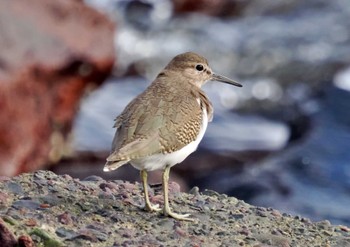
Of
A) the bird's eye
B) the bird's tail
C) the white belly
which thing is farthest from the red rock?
the bird's tail

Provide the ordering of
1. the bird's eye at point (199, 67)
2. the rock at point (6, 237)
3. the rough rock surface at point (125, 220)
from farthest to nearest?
the bird's eye at point (199, 67) → the rough rock surface at point (125, 220) → the rock at point (6, 237)

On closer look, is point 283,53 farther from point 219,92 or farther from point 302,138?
point 302,138

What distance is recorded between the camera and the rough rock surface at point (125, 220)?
5648mm

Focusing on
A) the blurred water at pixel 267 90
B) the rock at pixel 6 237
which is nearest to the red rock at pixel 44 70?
the blurred water at pixel 267 90

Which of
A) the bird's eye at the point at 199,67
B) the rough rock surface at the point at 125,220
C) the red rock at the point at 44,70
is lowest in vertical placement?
the rough rock surface at the point at 125,220

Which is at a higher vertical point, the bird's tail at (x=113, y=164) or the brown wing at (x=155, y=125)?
the brown wing at (x=155, y=125)

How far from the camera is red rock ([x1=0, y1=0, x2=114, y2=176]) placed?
11523 mm

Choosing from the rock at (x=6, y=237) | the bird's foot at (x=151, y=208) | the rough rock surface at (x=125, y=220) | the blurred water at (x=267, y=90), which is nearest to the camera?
the rock at (x=6, y=237)

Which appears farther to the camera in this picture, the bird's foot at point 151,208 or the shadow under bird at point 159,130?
the bird's foot at point 151,208

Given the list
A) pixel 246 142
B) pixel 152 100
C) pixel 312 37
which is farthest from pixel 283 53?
pixel 152 100

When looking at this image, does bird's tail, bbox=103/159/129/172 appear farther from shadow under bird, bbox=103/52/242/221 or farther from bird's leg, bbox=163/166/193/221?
bird's leg, bbox=163/166/193/221

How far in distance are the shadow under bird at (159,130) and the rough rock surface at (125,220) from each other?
218mm

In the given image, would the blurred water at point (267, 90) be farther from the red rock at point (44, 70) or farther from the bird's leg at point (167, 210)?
the bird's leg at point (167, 210)

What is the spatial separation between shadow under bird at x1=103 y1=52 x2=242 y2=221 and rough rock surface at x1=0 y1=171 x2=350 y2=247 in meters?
0.22
